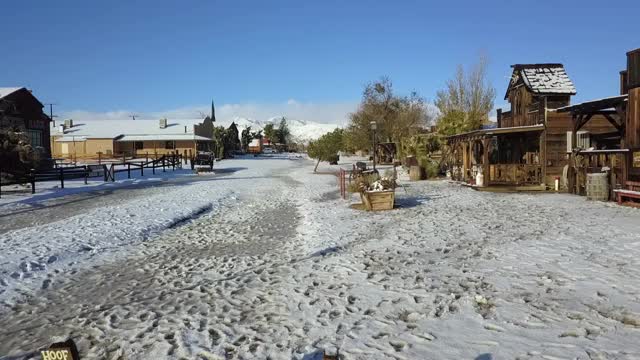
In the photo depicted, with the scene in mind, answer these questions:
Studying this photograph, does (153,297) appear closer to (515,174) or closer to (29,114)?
(515,174)

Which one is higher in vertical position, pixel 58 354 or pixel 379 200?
pixel 58 354

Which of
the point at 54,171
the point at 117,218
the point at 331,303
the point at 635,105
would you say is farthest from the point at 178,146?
the point at 331,303

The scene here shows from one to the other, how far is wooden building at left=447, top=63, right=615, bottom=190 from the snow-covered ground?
815 centimetres

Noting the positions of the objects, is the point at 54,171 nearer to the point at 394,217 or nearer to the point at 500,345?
the point at 394,217

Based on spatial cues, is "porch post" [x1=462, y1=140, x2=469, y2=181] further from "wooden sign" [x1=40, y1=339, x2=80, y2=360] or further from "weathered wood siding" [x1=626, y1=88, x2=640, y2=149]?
"wooden sign" [x1=40, y1=339, x2=80, y2=360]

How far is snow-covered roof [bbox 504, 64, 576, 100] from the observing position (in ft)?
79.5

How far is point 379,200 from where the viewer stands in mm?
13977

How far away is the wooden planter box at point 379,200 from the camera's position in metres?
13.9

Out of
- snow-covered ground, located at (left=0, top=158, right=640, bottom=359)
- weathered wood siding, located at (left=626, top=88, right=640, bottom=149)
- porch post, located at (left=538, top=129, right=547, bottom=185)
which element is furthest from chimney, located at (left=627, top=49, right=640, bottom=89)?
porch post, located at (left=538, top=129, right=547, bottom=185)

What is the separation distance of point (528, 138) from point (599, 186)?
417 inches

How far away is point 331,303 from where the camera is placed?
19.7 feet

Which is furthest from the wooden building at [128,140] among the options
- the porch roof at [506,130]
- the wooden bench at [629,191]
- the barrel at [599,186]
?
the wooden bench at [629,191]

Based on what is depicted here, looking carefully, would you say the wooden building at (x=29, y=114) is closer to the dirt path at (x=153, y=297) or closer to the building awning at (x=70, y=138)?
the dirt path at (x=153, y=297)

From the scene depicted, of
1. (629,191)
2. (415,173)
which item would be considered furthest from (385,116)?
(629,191)
